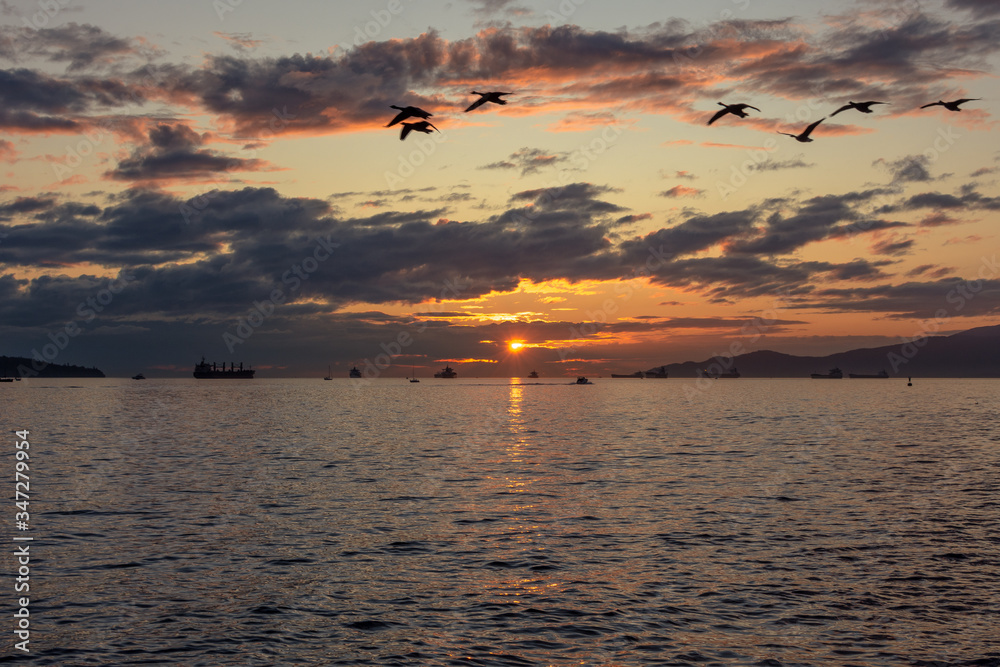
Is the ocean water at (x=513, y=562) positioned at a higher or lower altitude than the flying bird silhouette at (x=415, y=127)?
lower

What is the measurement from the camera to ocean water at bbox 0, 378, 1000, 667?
72.9 ft

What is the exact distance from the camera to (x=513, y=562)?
102 ft

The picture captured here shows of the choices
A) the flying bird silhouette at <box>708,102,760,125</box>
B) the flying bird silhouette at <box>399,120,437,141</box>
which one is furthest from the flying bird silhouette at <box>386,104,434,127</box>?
the flying bird silhouette at <box>708,102,760,125</box>

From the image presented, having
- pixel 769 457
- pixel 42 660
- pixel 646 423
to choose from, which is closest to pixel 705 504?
pixel 769 457

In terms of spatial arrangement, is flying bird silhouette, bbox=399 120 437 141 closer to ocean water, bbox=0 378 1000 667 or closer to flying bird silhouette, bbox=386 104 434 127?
flying bird silhouette, bbox=386 104 434 127

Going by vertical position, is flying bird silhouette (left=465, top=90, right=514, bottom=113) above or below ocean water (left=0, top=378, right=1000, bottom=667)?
above

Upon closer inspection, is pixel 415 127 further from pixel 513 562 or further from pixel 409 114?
pixel 513 562

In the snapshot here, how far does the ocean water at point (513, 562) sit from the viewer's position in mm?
22219

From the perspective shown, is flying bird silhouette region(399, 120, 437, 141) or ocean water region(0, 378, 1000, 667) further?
flying bird silhouette region(399, 120, 437, 141)

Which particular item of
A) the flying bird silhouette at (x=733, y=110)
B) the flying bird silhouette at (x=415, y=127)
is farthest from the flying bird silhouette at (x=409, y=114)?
the flying bird silhouette at (x=733, y=110)

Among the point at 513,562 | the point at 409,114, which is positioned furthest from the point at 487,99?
the point at 513,562

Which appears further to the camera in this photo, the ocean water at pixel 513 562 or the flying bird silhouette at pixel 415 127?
the flying bird silhouette at pixel 415 127

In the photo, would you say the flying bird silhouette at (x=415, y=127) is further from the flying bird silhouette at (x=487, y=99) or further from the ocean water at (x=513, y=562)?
the ocean water at (x=513, y=562)

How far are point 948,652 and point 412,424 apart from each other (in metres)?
106
